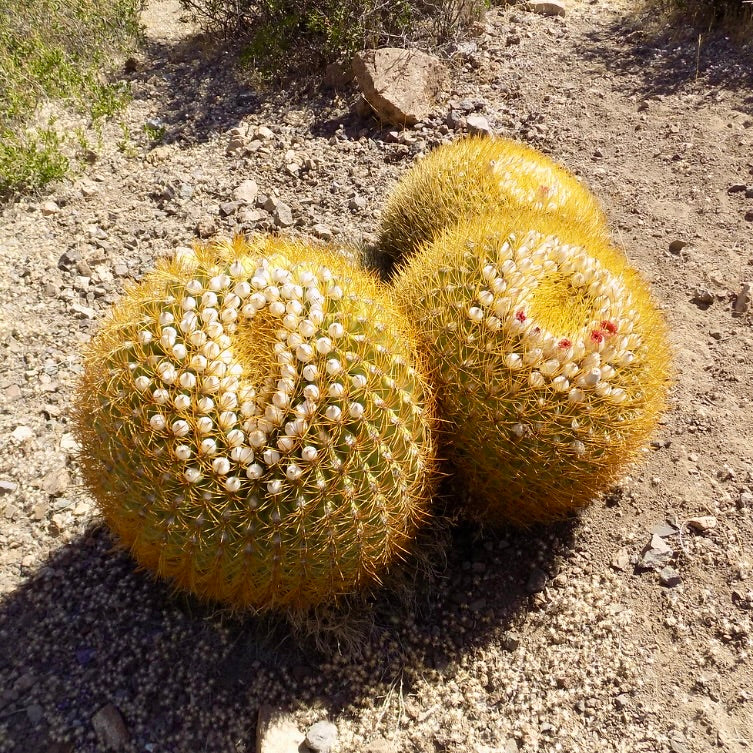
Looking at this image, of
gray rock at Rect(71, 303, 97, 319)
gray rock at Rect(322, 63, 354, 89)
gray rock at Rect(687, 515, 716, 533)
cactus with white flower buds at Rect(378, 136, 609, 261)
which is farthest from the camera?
gray rock at Rect(322, 63, 354, 89)

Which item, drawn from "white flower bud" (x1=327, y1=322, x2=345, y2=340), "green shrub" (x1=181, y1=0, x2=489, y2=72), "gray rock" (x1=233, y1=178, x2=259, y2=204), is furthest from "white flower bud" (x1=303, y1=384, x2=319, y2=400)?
"green shrub" (x1=181, y1=0, x2=489, y2=72)

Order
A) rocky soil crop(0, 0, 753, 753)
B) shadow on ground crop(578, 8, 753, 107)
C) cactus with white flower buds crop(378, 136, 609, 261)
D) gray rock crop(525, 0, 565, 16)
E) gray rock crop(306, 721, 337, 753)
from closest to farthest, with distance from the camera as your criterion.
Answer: gray rock crop(306, 721, 337, 753) → rocky soil crop(0, 0, 753, 753) → cactus with white flower buds crop(378, 136, 609, 261) → shadow on ground crop(578, 8, 753, 107) → gray rock crop(525, 0, 565, 16)

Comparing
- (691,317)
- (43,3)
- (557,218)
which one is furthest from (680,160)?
(43,3)

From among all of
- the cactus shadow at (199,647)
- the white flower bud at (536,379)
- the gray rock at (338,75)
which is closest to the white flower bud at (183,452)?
the cactus shadow at (199,647)

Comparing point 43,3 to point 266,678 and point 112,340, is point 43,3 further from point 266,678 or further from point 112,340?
point 266,678

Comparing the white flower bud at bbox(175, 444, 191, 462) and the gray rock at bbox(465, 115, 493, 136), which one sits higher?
the white flower bud at bbox(175, 444, 191, 462)

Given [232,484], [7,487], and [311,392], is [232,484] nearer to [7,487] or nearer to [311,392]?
[311,392]

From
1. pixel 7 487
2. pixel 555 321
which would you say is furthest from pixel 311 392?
pixel 7 487

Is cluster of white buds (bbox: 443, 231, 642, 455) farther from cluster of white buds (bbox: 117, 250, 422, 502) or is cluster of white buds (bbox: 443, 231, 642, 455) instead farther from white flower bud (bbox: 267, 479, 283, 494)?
white flower bud (bbox: 267, 479, 283, 494)
